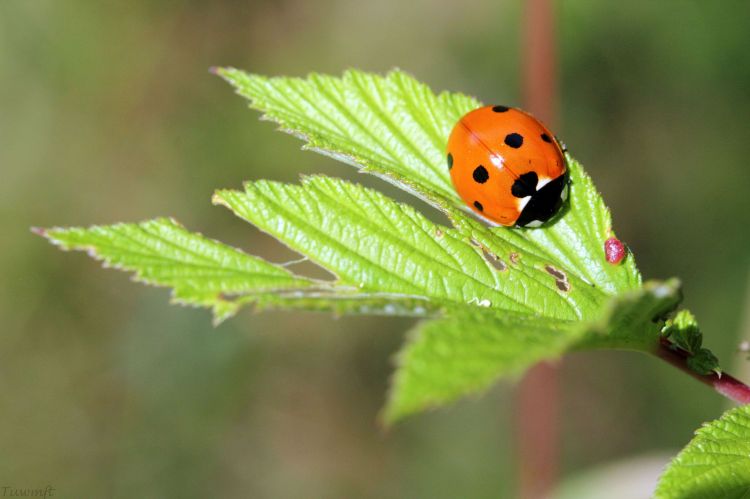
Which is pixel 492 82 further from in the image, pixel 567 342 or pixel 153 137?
pixel 567 342

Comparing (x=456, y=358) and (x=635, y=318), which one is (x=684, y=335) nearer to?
(x=635, y=318)

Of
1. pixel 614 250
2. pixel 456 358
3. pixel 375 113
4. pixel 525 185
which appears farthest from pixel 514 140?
pixel 456 358

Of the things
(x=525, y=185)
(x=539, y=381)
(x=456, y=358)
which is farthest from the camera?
(x=539, y=381)

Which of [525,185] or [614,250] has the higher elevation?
[525,185]

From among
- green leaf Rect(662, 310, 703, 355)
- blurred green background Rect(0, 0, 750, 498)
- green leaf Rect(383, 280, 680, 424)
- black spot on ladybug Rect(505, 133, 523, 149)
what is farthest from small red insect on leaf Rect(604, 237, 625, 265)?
blurred green background Rect(0, 0, 750, 498)

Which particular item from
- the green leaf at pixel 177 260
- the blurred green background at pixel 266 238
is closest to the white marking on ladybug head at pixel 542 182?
the green leaf at pixel 177 260

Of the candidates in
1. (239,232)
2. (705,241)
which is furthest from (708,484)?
(239,232)
